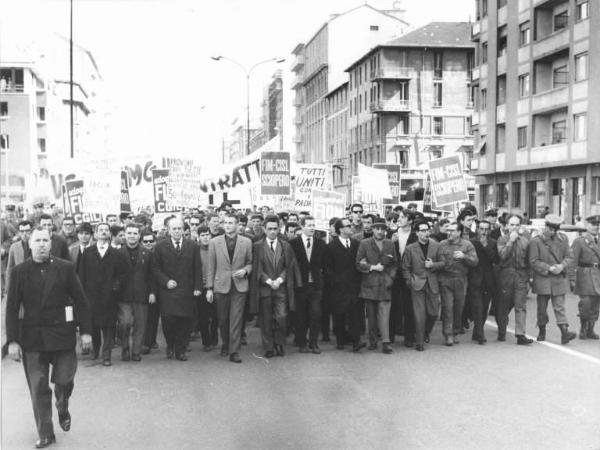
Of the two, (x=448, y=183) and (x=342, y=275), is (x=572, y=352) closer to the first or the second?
(x=342, y=275)

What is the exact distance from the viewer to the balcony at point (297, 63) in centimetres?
10576

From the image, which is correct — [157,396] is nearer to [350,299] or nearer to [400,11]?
[350,299]

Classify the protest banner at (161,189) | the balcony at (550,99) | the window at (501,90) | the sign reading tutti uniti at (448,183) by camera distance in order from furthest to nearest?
the window at (501,90)
the balcony at (550,99)
the protest banner at (161,189)
the sign reading tutti uniti at (448,183)

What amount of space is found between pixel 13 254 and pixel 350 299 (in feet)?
16.0

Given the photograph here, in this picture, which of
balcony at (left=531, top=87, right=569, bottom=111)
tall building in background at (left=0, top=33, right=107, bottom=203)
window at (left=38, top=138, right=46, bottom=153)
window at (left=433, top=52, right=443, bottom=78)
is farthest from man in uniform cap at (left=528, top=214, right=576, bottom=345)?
window at (left=38, top=138, right=46, bottom=153)

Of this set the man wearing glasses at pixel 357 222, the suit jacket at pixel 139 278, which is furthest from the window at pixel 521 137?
the suit jacket at pixel 139 278

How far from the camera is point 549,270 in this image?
1152 centimetres

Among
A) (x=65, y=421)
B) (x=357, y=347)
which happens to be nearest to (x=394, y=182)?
(x=357, y=347)

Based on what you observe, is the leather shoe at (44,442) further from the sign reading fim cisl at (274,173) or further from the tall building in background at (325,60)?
the tall building in background at (325,60)

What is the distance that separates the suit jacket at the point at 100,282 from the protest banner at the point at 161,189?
6.30m

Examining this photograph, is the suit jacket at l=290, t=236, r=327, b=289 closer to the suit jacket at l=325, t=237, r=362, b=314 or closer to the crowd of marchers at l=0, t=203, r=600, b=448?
the crowd of marchers at l=0, t=203, r=600, b=448

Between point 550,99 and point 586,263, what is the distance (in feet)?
94.5

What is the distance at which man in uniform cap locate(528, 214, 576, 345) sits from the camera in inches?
456

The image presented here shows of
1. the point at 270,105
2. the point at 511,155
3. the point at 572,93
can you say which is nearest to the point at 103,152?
the point at 572,93
